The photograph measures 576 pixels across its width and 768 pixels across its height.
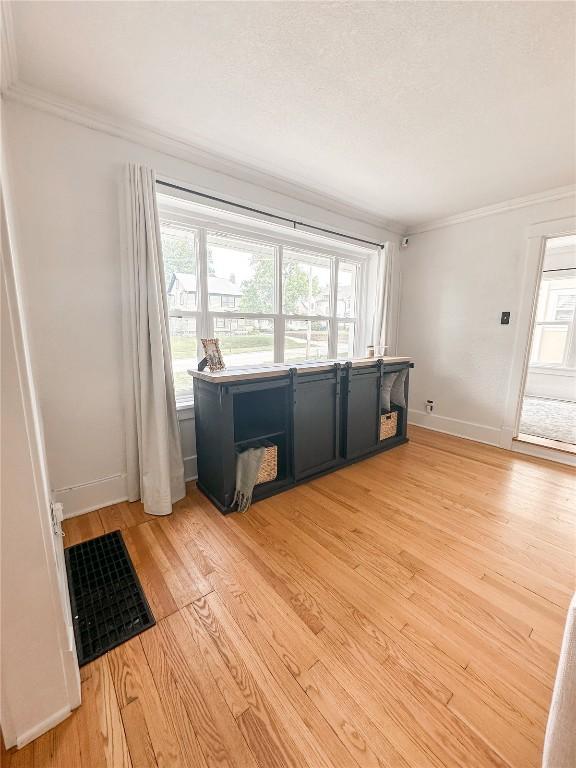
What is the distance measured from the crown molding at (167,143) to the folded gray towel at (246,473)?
7.24 feet

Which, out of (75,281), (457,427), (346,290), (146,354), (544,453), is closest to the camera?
(75,281)

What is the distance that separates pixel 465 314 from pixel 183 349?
10.4 feet

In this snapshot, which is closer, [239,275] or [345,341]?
[239,275]

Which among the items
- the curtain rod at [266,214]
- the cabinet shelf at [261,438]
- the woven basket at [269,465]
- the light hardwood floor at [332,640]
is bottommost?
the light hardwood floor at [332,640]

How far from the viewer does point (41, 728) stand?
37.1 inches

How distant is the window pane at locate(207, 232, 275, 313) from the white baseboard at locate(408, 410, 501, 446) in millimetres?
2482

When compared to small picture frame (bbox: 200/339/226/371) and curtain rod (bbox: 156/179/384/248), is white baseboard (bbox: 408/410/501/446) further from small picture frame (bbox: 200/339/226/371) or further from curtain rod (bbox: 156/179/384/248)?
small picture frame (bbox: 200/339/226/371)

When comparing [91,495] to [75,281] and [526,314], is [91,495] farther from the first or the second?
[526,314]

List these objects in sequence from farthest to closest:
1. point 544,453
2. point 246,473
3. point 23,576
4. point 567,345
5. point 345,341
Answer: point 567,345 → point 345,341 → point 544,453 → point 246,473 → point 23,576

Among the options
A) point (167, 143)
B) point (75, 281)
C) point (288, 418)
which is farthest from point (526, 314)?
point (75, 281)

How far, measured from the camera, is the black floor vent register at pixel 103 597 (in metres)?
1.24

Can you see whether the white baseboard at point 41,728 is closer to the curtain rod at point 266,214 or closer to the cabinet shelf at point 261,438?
the cabinet shelf at point 261,438

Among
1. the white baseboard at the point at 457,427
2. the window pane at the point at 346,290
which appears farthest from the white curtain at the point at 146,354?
the white baseboard at the point at 457,427

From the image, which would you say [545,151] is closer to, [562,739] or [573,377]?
[562,739]
